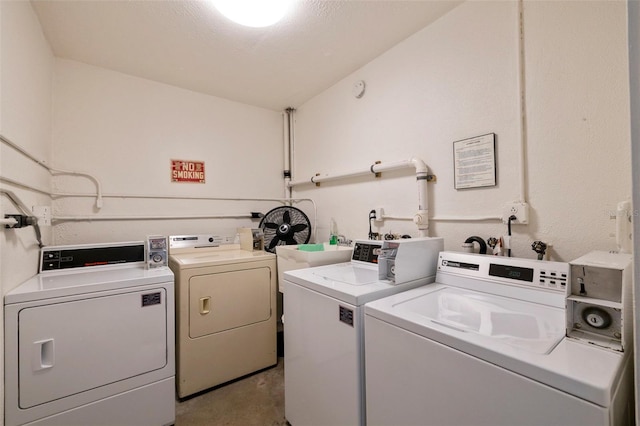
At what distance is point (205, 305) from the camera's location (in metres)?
1.99

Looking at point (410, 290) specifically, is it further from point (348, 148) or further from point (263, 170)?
point (263, 170)

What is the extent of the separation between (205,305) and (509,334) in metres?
1.85

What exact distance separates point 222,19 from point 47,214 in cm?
173

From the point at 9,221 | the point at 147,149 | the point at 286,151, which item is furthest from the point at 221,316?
the point at 286,151

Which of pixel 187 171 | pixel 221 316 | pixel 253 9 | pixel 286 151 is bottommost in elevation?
pixel 221 316

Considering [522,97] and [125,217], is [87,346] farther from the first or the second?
[522,97]

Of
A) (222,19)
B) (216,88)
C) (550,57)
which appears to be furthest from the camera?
(216,88)

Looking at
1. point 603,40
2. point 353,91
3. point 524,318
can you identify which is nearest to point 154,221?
point 353,91

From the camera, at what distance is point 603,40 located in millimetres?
1199

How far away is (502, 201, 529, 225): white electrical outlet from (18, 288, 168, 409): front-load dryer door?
2.04m

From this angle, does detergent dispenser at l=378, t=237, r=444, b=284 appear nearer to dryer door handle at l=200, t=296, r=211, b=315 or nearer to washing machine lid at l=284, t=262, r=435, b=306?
washing machine lid at l=284, t=262, r=435, b=306

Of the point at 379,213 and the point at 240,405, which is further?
the point at 379,213

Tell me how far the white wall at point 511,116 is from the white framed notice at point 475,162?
0.12 ft

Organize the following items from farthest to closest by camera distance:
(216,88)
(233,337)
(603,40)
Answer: (216,88), (233,337), (603,40)
